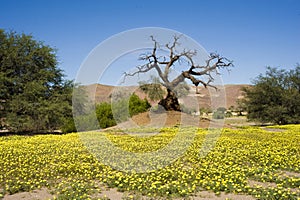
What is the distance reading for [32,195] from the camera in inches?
299

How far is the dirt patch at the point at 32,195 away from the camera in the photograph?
24.2ft

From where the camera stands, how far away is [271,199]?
679 cm

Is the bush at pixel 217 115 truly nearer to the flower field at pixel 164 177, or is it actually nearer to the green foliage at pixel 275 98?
the green foliage at pixel 275 98

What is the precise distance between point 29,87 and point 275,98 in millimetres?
30799

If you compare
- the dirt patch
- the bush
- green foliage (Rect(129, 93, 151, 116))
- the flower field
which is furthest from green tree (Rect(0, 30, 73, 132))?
the bush

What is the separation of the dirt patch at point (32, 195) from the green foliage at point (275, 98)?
37.6 m

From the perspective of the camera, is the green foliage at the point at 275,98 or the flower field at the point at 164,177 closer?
the flower field at the point at 164,177

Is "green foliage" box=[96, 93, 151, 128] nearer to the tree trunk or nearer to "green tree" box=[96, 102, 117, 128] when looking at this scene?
"green tree" box=[96, 102, 117, 128]

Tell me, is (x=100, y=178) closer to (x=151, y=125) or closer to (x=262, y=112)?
(x=151, y=125)

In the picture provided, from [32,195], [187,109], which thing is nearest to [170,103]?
[187,109]

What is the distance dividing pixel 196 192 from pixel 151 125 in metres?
24.9

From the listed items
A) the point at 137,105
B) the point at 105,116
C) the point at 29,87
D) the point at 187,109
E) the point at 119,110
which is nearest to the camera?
the point at 29,87

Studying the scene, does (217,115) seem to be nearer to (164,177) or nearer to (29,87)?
(29,87)

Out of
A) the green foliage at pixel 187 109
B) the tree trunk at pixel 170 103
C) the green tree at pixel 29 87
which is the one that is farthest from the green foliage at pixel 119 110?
the green foliage at pixel 187 109
